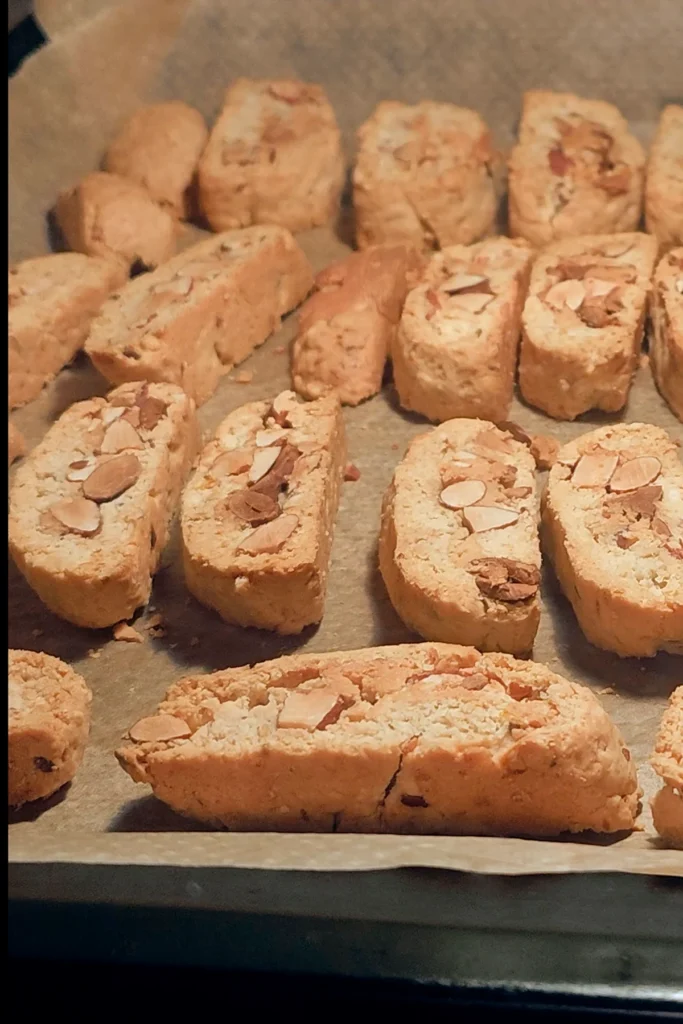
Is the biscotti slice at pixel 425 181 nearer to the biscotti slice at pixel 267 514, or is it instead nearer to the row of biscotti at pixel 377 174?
the row of biscotti at pixel 377 174

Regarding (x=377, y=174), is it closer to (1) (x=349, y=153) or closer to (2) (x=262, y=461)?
(1) (x=349, y=153)

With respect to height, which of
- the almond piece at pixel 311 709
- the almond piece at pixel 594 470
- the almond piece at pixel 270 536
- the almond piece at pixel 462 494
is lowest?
the almond piece at pixel 594 470

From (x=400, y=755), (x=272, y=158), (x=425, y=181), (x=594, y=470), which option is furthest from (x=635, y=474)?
(x=272, y=158)

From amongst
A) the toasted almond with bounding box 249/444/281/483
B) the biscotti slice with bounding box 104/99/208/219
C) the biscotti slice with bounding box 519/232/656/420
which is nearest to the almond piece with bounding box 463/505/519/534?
the toasted almond with bounding box 249/444/281/483

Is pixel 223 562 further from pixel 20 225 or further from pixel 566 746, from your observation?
pixel 20 225

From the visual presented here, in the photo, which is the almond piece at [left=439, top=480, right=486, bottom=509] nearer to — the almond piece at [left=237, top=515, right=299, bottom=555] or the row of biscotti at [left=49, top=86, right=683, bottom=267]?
the almond piece at [left=237, top=515, right=299, bottom=555]

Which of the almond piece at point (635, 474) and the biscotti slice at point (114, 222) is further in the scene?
the biscotti slice at point (114, 222)

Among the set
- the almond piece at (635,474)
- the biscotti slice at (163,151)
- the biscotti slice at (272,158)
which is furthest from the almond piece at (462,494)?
the biscotti slice at (163,151)
